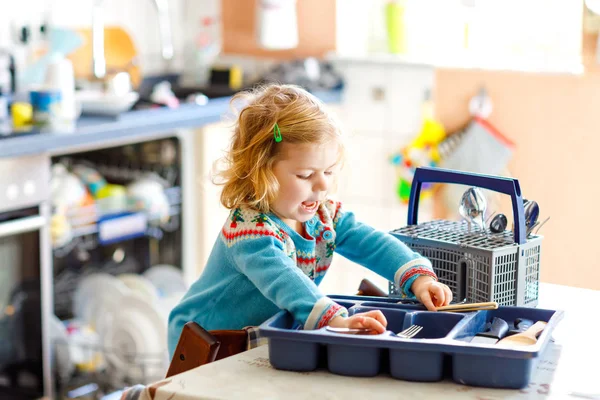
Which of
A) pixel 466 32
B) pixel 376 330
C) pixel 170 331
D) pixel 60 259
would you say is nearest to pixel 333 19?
pixel 466 32

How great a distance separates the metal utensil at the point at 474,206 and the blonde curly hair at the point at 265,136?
0.24 m

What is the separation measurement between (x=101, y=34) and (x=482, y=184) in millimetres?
2415

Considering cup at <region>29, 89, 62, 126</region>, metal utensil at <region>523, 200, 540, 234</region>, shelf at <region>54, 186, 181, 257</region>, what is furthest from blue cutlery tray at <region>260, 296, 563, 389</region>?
shelf at <region>54, 186, 181, 257</region>

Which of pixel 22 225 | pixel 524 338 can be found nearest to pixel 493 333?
pixel 524 338

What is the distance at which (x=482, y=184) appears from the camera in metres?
1.51

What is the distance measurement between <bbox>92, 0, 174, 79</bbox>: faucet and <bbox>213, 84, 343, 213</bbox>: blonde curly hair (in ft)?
6.55

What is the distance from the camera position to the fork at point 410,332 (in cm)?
129

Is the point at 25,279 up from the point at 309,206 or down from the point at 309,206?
down

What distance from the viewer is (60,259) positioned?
3359 millimetres

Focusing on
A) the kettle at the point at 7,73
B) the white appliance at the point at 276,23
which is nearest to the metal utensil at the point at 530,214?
the kettle at the point at 7,73

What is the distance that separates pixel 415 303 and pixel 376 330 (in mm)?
232

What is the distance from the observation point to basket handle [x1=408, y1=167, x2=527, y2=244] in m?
1.46

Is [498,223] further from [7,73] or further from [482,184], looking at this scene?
[7,73]

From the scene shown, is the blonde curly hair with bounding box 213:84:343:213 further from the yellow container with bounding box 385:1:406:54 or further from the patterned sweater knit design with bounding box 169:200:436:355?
the yellow container with bounding box 385:1:406:54
